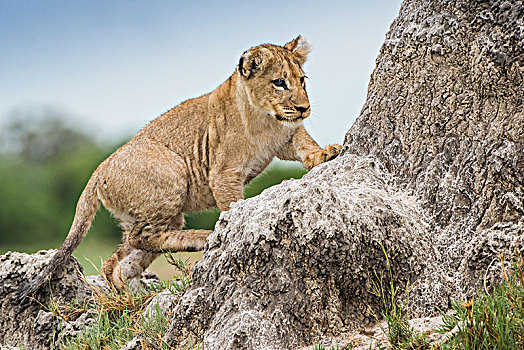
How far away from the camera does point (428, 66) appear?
4.58 metres

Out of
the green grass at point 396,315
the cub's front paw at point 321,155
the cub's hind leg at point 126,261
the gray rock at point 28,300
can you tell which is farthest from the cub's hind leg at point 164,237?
the green grass at point 396,315

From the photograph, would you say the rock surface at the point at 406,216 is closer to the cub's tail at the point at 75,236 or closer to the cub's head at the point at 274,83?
the cub's head at the point at 274,83

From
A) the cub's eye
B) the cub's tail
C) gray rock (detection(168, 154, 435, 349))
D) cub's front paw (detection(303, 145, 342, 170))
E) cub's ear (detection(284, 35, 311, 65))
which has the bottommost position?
gray rock (detection(168, 154, 435, 349))

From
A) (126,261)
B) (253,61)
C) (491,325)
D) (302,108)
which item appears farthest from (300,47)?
(491,325)

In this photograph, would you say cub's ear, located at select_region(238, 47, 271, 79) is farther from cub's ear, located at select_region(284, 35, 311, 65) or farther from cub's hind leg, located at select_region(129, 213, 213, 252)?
cub's hind leg, located at select_region(129, 213, 213, 252)

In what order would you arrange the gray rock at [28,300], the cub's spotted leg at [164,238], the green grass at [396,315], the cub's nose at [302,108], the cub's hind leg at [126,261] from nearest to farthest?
1. the green grass at [396,315]
2. the cub's nose at [302,108]
3. the gray rock at [28,300]
4. the cub's spotted leg at [164,238]
5. the cub's hind leg at [126,261]

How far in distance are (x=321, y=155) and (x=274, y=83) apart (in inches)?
39.2

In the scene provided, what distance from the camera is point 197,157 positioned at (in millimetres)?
6773

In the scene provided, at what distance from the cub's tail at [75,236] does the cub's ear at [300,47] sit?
8.08ft

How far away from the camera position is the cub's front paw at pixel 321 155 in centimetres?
540

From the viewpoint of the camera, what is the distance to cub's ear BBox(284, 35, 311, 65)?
6.60m

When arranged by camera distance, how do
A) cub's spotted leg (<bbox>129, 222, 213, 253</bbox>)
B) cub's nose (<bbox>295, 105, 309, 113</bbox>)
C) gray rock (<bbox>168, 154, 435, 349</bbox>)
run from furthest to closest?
cub's spotted leg (<bbox>129, 222, 213, 253</bbox>) → cub's nose (<bbox>295, 105, 309, 113</bbox>) → gray rock (<bbox>168, 154, 435, 349</bbox>)

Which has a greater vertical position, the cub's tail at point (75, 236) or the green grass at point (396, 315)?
the cub's tail at point (75, 236)

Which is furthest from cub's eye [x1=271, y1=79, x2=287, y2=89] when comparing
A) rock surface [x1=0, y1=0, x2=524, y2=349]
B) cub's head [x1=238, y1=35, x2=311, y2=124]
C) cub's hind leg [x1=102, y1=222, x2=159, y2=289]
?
cub's hind leg [x1=102, y1=222, x2=159, y2=289]
